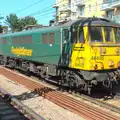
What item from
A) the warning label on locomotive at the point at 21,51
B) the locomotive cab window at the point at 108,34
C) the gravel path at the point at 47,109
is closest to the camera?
the gravel path at the point at 47,109

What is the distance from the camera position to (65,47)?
1386 centimetres

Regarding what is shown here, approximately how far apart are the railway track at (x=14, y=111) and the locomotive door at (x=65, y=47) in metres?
2.94

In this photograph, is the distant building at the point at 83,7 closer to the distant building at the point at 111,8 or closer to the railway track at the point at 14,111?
the distant building at the point at 111,8

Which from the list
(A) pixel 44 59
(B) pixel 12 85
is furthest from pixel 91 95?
(B) pixel 12 85

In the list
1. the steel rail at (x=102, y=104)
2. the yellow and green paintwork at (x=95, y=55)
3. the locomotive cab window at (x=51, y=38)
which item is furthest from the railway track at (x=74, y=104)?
the locomotive cab window at (x=51, y=38)

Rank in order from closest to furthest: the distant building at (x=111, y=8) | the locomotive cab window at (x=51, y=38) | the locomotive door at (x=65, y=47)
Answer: the locomotive door at (x=65, y=47) → the locomotive cab window at (x=51, y=38) → the distant building at (x=111, y=8)

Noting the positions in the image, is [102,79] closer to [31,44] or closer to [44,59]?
[44,59]

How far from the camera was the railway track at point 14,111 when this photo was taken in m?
9.77

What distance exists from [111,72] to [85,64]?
1.34 meters

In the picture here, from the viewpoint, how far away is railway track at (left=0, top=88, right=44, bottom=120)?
9.77 m

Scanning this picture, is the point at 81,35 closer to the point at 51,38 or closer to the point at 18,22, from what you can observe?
the point at 51,38

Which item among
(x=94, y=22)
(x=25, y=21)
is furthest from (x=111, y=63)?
(x=25, y=21)

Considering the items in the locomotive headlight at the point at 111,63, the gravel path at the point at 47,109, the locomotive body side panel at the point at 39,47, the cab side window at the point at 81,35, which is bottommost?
the gravel path at the point at 47,109

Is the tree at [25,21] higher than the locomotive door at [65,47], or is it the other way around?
the tree at [25,21]
